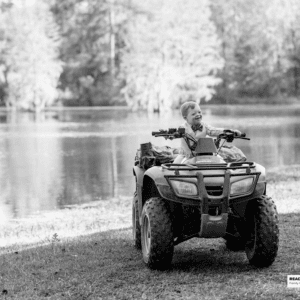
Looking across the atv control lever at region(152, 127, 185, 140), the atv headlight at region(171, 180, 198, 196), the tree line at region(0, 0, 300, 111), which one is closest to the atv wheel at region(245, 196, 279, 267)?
the atv headlight at region(171, 180, 198, 196)

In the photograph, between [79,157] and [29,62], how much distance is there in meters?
39.5

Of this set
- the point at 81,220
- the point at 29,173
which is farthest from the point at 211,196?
the point at 29,173

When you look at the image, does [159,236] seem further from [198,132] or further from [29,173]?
[29,173]

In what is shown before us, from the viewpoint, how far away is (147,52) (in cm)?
5594

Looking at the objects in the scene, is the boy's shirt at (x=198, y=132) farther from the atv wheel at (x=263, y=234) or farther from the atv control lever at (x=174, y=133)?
the atv wheel at (x=263, y=234)

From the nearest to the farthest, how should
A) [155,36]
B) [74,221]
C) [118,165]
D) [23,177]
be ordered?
[74,221], [23,177], [118,165], [155,36]

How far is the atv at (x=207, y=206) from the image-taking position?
17.8 feet

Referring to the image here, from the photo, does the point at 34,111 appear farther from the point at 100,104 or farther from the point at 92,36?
the point at 92,36

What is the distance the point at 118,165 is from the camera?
20.5 meters

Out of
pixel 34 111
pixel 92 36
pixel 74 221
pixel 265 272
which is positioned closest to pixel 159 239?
pixel 265 272

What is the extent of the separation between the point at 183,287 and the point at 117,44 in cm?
6845

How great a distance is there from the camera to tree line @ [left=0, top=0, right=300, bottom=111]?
5559 centimetres

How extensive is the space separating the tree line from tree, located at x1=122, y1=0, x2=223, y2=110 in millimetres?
86

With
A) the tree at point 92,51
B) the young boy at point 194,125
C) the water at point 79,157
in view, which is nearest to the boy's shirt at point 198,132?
the young boy at point 194,125
